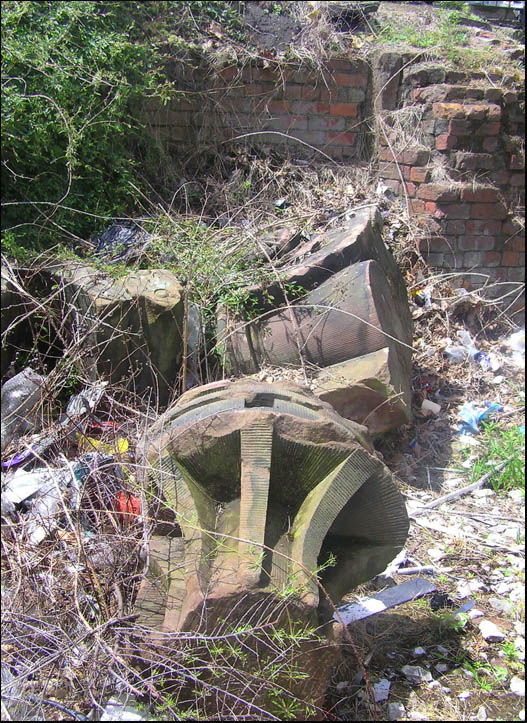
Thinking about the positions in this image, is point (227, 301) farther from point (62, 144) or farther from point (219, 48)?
point (219, 48)

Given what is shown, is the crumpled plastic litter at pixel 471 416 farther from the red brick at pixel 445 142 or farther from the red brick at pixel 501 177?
the red brick at pixel 445 142

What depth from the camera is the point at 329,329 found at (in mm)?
3865

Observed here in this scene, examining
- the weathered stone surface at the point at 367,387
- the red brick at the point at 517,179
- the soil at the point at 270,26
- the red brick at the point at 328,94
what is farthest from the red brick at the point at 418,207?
the weathered stone surface at the point at 367,387

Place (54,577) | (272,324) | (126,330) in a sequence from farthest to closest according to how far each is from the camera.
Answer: (272,324), (126,330), (54,577)

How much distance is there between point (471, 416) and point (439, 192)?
183cm

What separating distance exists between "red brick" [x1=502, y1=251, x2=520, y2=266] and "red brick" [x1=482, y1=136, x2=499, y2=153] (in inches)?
32.4

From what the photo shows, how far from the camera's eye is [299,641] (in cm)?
214

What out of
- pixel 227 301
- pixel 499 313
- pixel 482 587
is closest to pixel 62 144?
pixel 227 301

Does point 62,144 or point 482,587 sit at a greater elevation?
point 62,144

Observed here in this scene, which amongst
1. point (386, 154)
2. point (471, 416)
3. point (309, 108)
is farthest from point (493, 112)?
point (471, 416)

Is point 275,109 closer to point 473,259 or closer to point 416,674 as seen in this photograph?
point 473,259

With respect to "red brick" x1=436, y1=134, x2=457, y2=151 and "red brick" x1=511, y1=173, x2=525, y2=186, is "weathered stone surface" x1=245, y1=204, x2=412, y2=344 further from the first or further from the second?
"red brick" x1=511, y1=173, x2=525, y2=186

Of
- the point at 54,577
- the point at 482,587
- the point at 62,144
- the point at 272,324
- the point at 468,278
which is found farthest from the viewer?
the point at 468,278

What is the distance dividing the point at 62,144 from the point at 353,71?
8.07 feet
